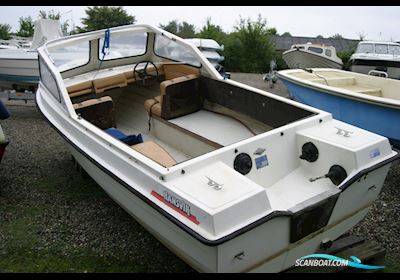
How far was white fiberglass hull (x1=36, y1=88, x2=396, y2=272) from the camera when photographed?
2.04m

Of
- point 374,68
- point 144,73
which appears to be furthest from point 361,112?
point 374,68

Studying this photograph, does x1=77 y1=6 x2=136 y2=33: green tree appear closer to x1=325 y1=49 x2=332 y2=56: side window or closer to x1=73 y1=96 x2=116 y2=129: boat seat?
x1=325 y1=49 x2=332 y2=56: side window

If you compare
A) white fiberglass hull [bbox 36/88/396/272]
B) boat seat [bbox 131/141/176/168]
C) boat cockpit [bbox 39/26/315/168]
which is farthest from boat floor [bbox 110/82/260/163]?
white fiberglass hull [bbox 36/88/396/272]

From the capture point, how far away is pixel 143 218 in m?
2.62

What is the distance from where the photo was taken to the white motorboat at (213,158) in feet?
6.86

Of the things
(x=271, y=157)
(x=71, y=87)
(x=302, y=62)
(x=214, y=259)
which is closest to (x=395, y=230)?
(x=271, y=157)

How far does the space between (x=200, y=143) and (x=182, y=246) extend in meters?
1.48

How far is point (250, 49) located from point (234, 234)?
15.9 meters

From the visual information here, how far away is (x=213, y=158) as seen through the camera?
2.45 meters

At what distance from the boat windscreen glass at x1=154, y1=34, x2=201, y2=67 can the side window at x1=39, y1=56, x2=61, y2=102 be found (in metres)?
1.37

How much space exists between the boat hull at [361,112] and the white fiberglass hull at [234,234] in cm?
180

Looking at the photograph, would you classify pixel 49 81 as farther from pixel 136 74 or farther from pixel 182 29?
pixel 182 29

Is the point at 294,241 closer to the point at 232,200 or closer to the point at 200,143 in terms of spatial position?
the point at 232,200

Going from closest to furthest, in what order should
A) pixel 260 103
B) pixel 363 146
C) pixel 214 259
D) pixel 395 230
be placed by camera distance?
pixel 214 259 < pixel 363 146 < pixel 395 230 < pixel 260 103
